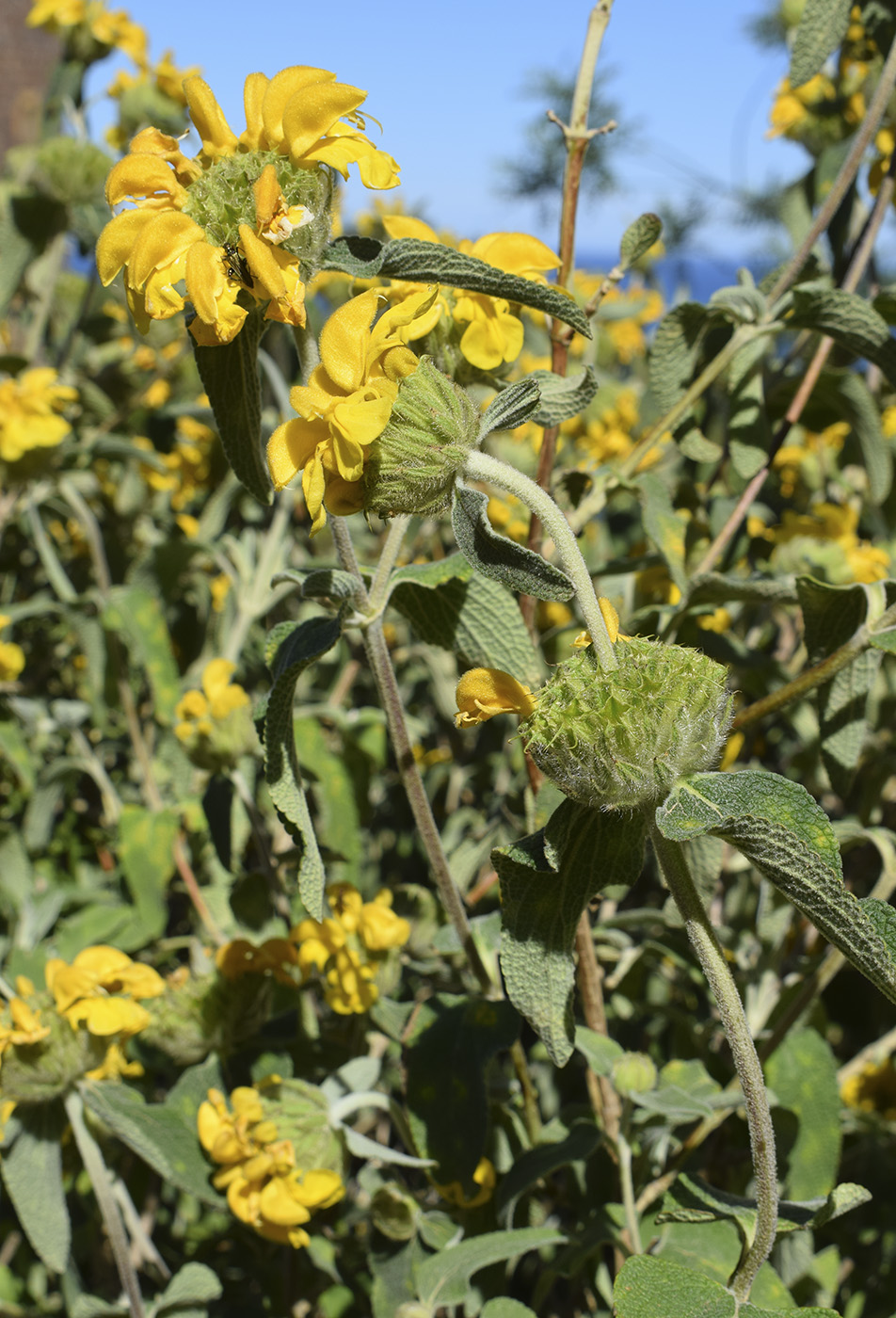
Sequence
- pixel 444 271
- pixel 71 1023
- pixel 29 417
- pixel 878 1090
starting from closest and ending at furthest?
pixel 444 271, pixel 71 1023, pixel 878 1090, pixel 29 417

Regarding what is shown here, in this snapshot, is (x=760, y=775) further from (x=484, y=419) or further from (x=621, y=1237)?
(x=621, y=1237)

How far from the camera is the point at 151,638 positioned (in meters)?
1.35

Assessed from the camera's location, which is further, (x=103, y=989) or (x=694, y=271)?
(x=694, y=271)

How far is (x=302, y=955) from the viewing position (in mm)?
906

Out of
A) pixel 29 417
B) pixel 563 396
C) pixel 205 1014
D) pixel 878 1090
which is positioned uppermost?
pixel 29 417

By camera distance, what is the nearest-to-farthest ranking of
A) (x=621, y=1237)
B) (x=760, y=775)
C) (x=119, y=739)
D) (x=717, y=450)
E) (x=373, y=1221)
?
(x=760, y=775) → (x=621, y=1237) → (x=373, y=1221) → (x=717, y=450) → (x=119, y=739)

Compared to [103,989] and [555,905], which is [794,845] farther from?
[103,989]

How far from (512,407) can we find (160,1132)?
2.14 feet

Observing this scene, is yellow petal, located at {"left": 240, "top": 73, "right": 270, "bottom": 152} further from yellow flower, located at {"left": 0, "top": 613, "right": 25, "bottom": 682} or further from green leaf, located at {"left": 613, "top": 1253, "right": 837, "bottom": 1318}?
yellow flower, located at {"left": 0, "top": 613, "right": 25, "bottom": 682}

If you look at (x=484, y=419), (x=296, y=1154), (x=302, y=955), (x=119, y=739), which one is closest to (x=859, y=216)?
(x=484, y=419)

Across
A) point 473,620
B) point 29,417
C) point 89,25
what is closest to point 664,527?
point 473,620

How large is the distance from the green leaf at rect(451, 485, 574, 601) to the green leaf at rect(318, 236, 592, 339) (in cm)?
12

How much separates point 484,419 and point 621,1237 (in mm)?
568

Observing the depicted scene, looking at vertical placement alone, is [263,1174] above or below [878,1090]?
above
